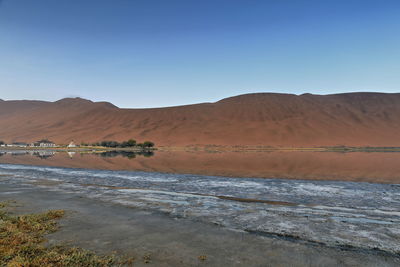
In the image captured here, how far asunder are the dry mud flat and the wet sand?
0.06 feet

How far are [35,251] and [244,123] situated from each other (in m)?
95.7

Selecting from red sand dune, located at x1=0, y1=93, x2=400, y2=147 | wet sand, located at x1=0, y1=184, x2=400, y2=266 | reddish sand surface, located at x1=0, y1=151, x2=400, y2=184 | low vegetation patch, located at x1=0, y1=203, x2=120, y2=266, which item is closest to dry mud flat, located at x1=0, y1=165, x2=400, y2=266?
wet sand, located at x1=0, y1=184, x2=400, y2=266

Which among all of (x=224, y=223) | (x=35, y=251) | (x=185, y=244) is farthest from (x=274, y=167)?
(x=35, y=251)

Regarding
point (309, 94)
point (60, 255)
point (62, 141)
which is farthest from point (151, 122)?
point (60, 255)

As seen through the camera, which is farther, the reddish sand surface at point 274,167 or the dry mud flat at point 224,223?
the reddish sand surface at point 274,167

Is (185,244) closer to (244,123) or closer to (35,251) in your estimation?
(35,251)

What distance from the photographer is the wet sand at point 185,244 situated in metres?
5.16

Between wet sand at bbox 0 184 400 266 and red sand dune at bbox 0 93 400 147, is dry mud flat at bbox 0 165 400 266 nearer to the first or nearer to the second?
wet sand at bbox 0 184 400 266

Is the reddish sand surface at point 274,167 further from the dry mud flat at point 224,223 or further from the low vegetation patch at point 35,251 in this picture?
the low vegetation patch at point 35,251

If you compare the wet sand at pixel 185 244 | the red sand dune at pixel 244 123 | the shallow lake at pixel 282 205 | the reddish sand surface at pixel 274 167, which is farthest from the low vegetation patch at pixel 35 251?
Result: the red sand dune at pixel 244 123

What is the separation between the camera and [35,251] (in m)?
5.23

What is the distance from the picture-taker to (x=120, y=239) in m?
6.20

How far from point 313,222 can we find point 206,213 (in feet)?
10.7

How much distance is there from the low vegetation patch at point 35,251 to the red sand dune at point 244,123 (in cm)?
7459
